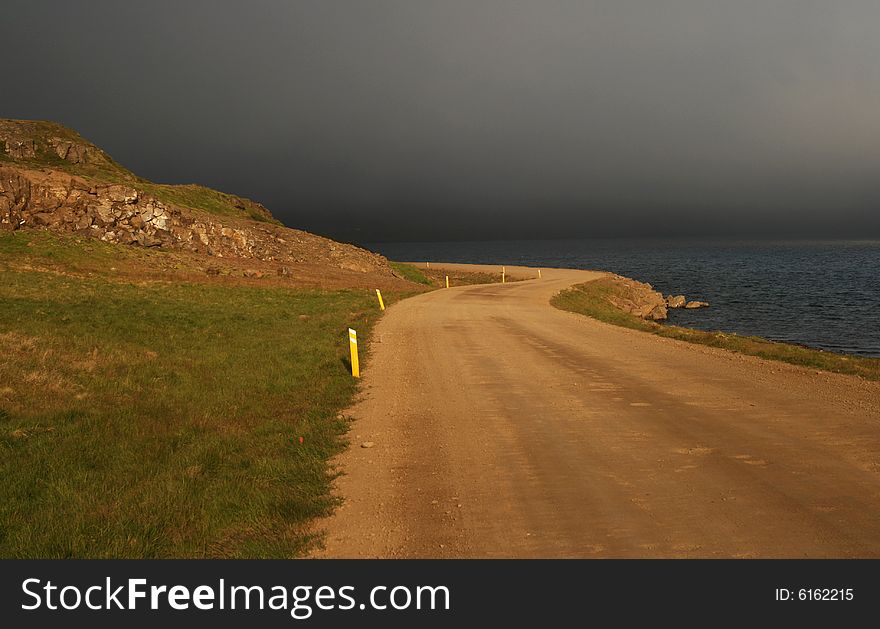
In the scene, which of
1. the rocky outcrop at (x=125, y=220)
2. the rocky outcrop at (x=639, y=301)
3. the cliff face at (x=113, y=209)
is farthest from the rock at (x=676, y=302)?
the rocky outcrop at (x=125, y=220)

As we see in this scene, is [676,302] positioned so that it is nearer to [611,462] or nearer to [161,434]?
[611,462]

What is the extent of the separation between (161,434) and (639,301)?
1964 inches

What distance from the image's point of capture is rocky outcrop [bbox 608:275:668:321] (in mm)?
46416

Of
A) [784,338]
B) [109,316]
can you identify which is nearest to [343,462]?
[109,316]

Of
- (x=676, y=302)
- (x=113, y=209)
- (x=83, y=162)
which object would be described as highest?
(x=83, y=162)

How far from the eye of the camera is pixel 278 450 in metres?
8.27

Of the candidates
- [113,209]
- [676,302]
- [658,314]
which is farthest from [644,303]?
[113,209]

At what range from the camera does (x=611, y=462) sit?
7223 mm

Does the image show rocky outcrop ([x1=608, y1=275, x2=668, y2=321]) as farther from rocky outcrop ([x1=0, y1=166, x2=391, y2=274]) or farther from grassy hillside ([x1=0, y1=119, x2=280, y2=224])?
grassy hillside ([x1=0, y1=119, x2=280, y2=224])

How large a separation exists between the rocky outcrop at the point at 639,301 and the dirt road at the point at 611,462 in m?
33.7

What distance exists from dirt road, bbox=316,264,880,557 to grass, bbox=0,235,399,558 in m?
0.89

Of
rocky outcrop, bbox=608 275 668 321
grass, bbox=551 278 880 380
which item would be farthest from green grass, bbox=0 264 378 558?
rocky outcrop, bbox=608 275 668 321
